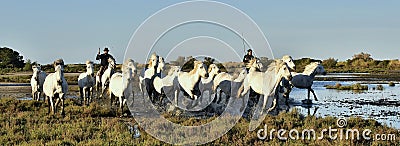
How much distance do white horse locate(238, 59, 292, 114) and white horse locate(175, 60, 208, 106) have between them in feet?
6.38

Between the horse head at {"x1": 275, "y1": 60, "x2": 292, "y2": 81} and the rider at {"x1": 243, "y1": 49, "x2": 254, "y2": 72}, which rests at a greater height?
the rider at {"x1": 243, "y1": 49, "x2": 254, "y2": 72}

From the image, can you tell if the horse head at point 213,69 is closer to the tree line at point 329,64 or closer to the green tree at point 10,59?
the tree line at point 329,64

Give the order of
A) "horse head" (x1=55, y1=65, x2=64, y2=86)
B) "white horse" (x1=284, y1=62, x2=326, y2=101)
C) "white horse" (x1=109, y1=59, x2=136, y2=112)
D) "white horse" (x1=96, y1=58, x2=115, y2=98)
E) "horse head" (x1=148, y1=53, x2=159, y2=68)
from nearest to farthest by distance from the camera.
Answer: "horse head" (x1=55, y1=65, x2=64, y2=86) → "white horse" (x1=109, y1=59, x2=136, y2=112) → "horse head" (x1=148, y1=53, x2=159, y2=68) → "white horse" (x1=96, y1=58, x2=115, y2=98) → "white horse" (x1=284, y1=62, x2=326, y2=101)

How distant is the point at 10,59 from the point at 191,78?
68.6 metres

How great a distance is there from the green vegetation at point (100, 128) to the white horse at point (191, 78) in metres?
1.88

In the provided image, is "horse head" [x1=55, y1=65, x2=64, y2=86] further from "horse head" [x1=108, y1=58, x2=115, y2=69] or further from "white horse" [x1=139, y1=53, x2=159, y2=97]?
"horse head" [x1=108, y1=58, x2=115, y2=69]

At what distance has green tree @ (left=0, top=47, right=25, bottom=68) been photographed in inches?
3044

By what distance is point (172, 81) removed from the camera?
17641mm

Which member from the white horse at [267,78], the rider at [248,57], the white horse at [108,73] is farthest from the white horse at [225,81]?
the white horse at [108,73]

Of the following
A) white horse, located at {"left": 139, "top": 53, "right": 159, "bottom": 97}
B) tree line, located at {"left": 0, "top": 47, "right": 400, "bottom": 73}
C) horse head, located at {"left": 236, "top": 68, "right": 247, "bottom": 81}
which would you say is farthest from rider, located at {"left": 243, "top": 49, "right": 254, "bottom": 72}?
tree line, located at {"left": 0, "top": 47, "right": 400, "bottom": 73}

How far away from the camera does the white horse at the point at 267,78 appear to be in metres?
15.4

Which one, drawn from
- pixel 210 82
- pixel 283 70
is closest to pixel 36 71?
pixel 210 82

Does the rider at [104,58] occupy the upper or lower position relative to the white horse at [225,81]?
upper

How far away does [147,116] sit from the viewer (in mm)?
15164
